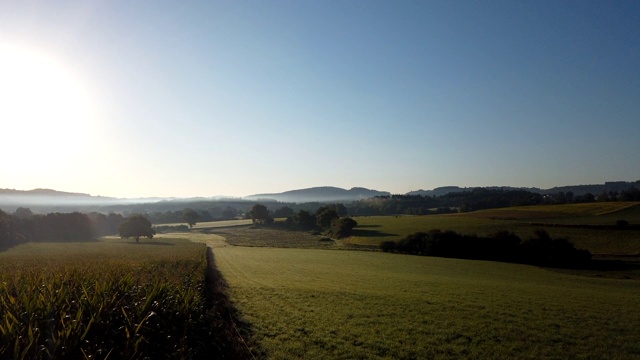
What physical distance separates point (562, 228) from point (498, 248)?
1891 centimetres

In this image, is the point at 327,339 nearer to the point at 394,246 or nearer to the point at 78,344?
the point at 78,344

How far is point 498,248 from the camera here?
5712 centimetres

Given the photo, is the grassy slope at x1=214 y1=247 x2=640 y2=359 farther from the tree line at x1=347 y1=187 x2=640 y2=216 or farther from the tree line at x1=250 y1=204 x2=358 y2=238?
the tree line at x1=347 y1=187 x2=640 y2=216

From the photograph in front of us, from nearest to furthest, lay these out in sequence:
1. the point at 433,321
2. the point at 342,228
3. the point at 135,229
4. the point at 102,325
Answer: the point at 102,325, the point at 433,321, the point at 135,229, the point at 342,228

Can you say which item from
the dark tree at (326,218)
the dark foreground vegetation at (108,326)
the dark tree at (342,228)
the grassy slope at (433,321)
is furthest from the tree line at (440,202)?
the dark foreground vegetation at (108,326)

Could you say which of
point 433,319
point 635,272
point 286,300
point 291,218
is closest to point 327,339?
point 433,319

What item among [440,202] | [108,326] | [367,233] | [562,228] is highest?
[440,202]

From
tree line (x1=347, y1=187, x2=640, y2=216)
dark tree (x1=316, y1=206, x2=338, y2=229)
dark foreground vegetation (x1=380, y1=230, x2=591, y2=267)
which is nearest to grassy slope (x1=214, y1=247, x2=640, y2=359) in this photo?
dark foreground vegetation (x1=380, y1=230, x2=591, y2=267)

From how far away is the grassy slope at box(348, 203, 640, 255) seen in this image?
187 feet

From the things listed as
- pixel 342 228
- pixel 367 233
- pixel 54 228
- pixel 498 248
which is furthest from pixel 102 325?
pixel 54 228

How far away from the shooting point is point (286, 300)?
66.1 feet

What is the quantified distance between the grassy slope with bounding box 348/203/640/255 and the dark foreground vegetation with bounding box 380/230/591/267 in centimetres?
566

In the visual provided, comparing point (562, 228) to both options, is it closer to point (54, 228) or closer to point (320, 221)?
point (320, 221)

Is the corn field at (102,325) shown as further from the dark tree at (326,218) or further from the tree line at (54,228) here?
the dark tree at (326,218)
